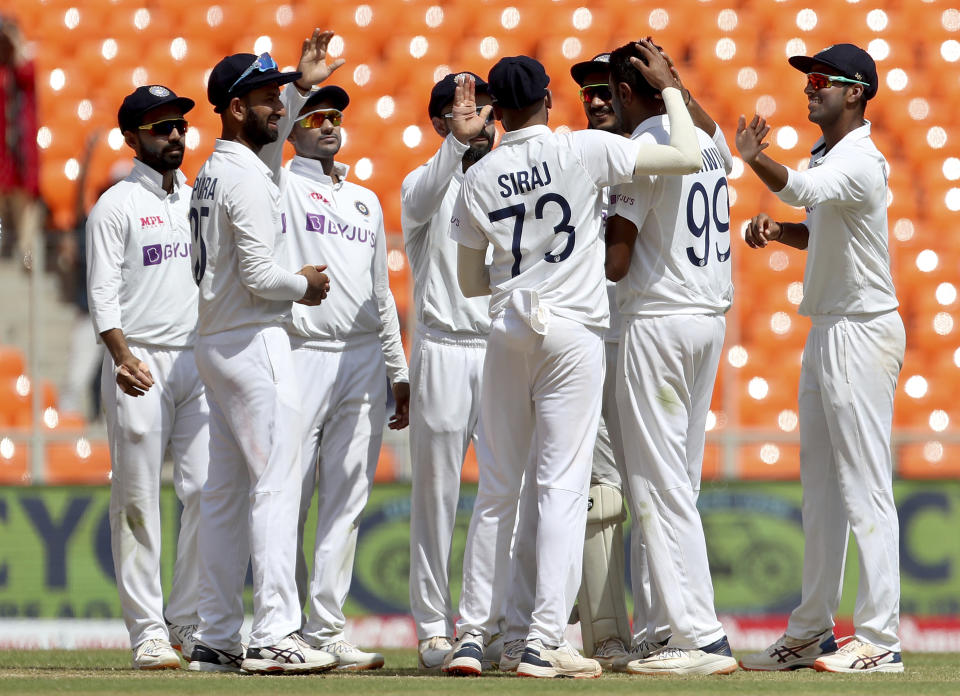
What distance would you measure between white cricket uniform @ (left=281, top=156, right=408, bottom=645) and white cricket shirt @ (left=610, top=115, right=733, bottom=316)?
1.24 metres

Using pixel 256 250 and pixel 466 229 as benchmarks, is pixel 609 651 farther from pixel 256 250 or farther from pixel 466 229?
pixel 256 250

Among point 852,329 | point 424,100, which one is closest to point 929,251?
point 424,100

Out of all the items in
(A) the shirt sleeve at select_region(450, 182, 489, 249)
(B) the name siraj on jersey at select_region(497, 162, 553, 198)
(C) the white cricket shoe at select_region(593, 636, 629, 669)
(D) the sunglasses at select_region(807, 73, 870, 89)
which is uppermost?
(D) the sunglasses at select_region(807, 73, 870, 89)

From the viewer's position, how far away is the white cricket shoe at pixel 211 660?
529 centimetres

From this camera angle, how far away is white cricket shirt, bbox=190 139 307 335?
5172 mm

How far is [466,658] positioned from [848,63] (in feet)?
8.47

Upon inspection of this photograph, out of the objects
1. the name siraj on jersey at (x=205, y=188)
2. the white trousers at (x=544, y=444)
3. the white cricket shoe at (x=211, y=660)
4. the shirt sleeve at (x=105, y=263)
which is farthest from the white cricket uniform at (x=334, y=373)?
the white trousers at (x=544, y=444)

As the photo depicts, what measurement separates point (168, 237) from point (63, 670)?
1782mm

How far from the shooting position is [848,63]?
5.46 meters

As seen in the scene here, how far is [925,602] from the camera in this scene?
8.06 meters

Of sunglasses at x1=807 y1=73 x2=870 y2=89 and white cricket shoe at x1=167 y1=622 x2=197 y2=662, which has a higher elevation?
sunglasses at x1=807 y1=73 x2=870 y2=89

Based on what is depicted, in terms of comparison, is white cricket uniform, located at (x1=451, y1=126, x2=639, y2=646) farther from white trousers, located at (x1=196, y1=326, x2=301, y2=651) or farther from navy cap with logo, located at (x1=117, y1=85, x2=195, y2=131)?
navy cap with logo, located at (x1=117, y1=85, x2=195, y2=131)

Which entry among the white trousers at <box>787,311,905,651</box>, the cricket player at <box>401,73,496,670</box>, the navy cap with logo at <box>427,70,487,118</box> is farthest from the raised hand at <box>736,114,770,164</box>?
the navy cap with logo at <box>427,70,487,118</box>

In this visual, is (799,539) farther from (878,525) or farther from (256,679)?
(256,679)
